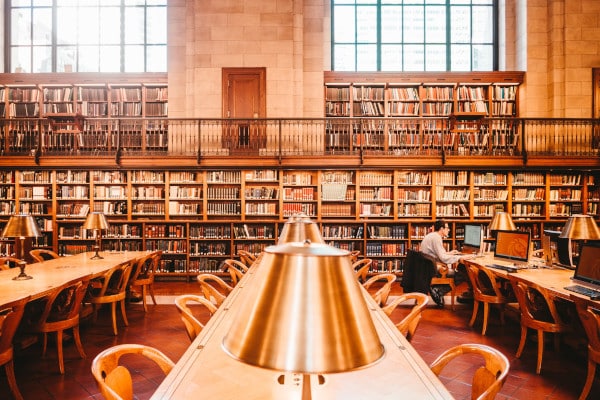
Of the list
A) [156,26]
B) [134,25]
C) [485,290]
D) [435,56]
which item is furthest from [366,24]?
[485,290]

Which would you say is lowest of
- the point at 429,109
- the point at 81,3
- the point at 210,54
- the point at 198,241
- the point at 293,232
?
the point at 198,241

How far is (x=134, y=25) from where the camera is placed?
1179 centimetres

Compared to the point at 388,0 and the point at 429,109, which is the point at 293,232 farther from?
the point at 388,0

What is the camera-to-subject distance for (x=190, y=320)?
117 inches

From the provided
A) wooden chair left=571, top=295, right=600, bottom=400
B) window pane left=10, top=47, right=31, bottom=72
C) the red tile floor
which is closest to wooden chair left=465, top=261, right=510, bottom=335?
the red tile floor

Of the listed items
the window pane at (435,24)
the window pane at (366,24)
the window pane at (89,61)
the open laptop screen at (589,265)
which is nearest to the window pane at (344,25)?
the window pane at (366,24)

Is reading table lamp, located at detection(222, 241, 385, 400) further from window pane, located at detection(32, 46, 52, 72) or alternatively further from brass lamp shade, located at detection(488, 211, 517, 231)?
window pane, located at detection(32, 46, 52, 72)

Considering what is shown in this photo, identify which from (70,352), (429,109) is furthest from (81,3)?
(70,352)

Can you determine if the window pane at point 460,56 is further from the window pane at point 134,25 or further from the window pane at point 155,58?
the window pane at point 134,25

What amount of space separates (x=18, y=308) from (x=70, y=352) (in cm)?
166

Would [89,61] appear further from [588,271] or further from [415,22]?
[588,271]

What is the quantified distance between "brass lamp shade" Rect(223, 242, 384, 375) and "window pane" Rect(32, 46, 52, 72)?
42.2ft

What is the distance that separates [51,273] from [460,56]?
411 inches

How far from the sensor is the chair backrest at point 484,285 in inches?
210
